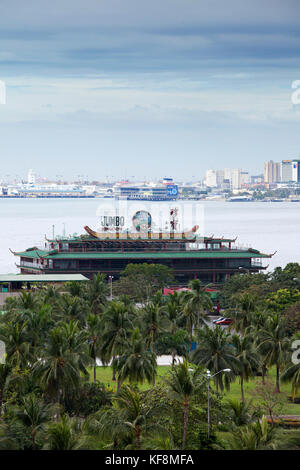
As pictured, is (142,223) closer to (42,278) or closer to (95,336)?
(42,278)

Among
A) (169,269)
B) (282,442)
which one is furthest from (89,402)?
(169,269)

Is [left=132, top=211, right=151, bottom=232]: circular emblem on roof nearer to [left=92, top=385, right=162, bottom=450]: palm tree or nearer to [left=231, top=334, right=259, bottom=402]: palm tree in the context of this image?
[left=231, top=334, right=259, bottom=402]: palm tree

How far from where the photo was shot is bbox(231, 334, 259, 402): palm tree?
2285 inches

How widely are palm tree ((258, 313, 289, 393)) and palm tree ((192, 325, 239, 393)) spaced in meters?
5.33

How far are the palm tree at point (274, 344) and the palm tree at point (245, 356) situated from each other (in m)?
2.08

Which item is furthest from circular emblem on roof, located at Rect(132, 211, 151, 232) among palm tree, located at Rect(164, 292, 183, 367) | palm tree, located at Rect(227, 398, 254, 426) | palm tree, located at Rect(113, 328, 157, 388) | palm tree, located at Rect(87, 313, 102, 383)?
palm tree, located at Rect(227, 398, 254, 426)

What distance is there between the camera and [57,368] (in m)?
49.9

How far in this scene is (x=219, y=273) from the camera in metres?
120

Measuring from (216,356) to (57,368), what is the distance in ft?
41.5

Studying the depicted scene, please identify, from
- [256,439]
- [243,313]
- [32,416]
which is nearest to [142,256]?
[243,313]

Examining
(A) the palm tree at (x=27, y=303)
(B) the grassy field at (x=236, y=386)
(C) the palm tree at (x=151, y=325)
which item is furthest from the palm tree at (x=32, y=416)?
(A) the palm tree at (x=27, y=303)

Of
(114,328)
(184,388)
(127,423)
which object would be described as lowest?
(127,423)

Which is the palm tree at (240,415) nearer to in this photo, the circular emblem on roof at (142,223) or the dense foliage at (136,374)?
the dense foliage at (136,374)
